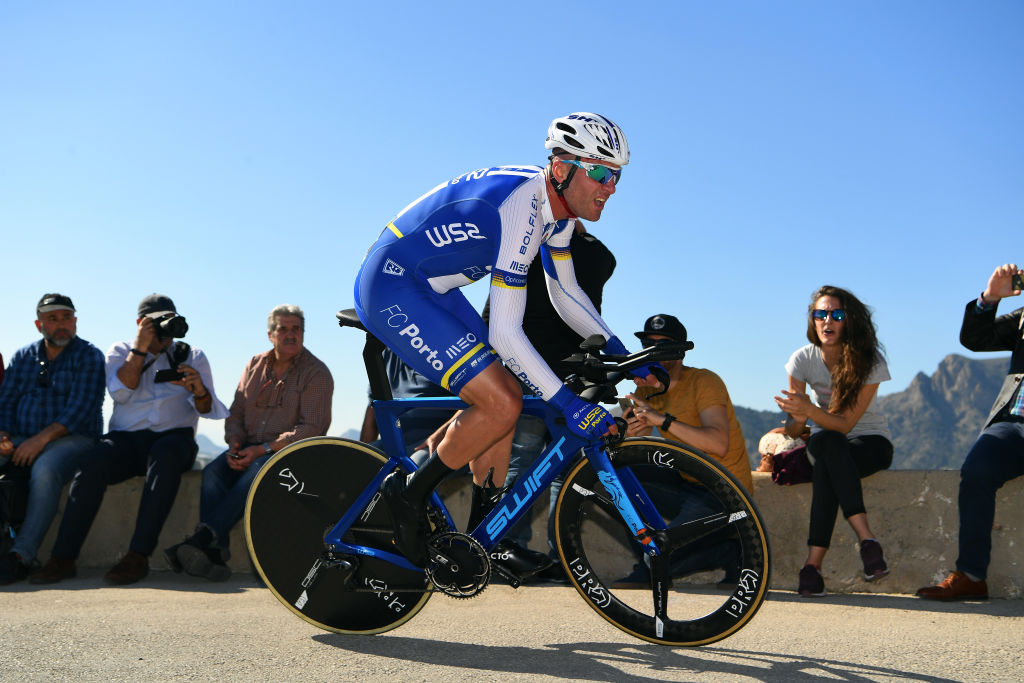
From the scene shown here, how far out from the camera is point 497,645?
3.91 m

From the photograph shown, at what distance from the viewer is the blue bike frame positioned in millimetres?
3615

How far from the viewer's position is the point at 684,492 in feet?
14.5

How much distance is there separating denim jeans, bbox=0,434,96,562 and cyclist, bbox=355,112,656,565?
4103mm

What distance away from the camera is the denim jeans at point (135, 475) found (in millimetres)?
6492

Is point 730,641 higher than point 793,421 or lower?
lower

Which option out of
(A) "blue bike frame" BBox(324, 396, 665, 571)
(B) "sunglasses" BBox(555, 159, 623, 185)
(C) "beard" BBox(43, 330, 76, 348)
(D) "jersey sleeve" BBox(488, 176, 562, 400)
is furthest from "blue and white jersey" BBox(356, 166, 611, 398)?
(C) "beard" BBox(43, 330, 76, 348)

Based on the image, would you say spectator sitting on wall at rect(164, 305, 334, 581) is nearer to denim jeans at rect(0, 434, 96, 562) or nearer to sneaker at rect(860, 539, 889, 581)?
denim jeans at rect(0, 434, 96, 562)

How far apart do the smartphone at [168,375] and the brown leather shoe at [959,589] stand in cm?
535

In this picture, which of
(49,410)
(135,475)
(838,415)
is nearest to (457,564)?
(838,415)

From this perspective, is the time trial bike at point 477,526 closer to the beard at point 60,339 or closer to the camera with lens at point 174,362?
the camera with lens at point 174,362

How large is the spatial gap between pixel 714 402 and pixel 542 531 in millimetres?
1590

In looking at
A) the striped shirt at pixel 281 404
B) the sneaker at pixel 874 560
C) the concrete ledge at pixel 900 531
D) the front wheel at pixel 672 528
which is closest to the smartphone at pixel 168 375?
the striped shirt at pixel 281 404

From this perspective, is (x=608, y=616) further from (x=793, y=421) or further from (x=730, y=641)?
(x=793, y=421)

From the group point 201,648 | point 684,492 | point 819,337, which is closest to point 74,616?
point 201,648
